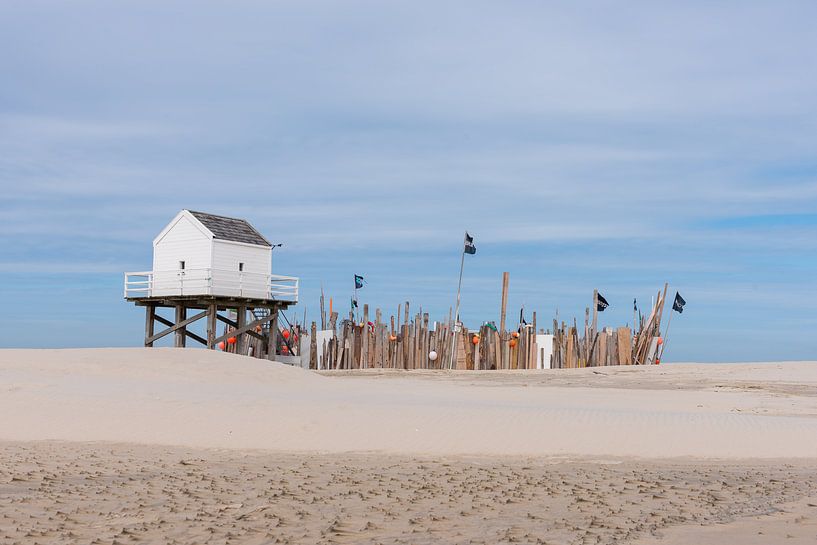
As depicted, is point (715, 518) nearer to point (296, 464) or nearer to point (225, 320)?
point (296, 464)

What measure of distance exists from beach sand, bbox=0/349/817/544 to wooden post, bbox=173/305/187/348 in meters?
13.1

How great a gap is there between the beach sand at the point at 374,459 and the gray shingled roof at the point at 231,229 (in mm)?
13224

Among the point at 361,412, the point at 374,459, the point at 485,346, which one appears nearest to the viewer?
the point at 374,459

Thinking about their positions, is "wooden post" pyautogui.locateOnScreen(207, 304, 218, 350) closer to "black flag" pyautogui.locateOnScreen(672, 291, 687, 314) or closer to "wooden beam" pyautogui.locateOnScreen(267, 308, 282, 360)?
"wooden beam" pyautogui.locateOnScreen(267, 308, 282, 360)

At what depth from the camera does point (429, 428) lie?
41.6ft

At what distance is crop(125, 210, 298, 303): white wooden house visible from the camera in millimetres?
32688

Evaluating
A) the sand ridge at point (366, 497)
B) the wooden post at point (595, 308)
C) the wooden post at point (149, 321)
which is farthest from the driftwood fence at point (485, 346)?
the sand ridge at point (366, 497)

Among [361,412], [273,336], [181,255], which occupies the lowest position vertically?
[361,412]

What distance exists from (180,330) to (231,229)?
4.19 meters

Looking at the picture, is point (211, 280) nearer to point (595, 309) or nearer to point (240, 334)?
point (240, 334)

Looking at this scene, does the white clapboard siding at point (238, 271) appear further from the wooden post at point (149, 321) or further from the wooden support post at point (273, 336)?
the wooden post at point (149, 321)

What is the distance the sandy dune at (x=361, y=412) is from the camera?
1172cm

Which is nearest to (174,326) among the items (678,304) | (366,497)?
(678,304)

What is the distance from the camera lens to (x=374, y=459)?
34.2ft
